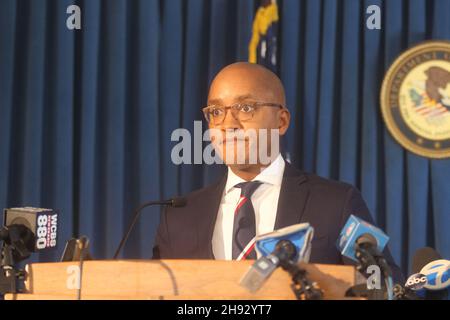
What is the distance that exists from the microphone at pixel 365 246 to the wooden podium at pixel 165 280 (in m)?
0.04

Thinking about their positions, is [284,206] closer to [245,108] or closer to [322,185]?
[322,185]

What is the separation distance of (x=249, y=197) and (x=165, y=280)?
0.76 meters

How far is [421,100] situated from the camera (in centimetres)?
312

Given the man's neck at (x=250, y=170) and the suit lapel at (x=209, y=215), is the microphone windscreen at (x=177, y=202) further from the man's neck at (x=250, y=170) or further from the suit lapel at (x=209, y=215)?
the man's neck at (x=250, y=170)

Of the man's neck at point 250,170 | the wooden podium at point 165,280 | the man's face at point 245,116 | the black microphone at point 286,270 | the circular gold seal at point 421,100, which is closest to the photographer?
the black microphone at point 286,270

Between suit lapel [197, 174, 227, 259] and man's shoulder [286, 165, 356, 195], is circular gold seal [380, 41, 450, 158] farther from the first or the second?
suit lapel [197, 174, 227, 259]

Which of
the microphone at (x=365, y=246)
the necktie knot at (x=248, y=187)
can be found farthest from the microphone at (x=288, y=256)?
the necktie knot at (x=248, y=187)

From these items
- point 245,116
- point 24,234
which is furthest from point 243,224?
point 24,234

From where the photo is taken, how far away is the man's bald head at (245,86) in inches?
81.9

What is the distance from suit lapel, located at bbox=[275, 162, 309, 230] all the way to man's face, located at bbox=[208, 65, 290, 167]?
113 millimetres

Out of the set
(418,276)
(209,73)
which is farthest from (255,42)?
(418,276)

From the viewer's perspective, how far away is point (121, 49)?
313 centimetres

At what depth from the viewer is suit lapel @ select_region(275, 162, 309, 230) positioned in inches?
79.1
